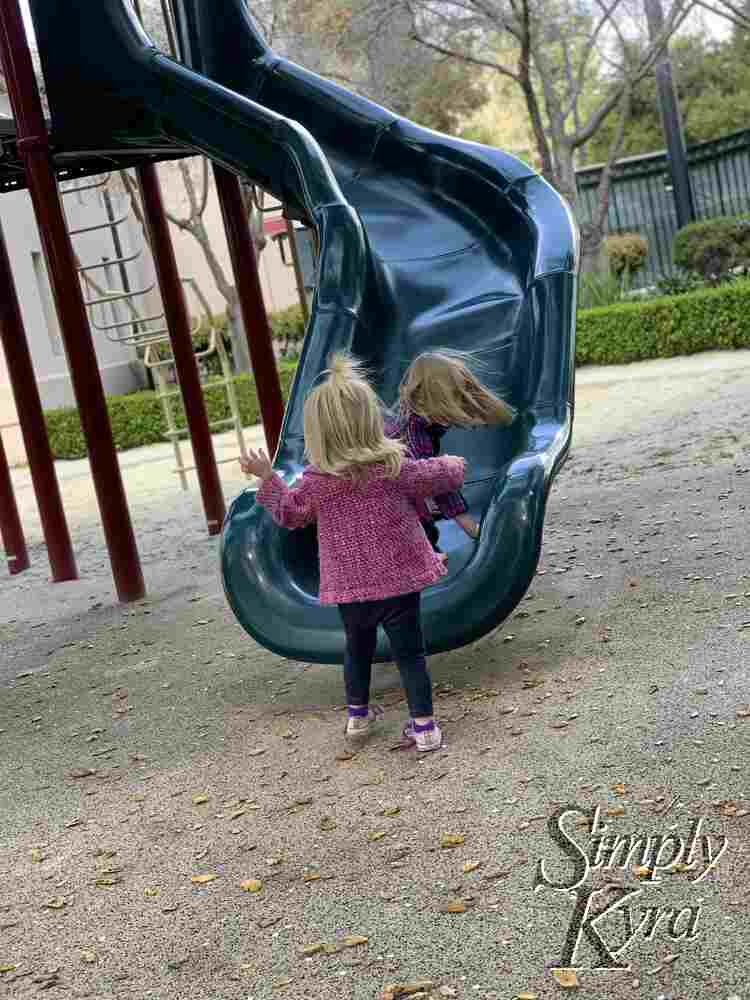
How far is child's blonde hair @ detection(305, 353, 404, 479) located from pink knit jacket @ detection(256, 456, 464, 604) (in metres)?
0.08

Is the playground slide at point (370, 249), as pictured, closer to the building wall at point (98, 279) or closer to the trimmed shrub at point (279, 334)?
the building wall at point (98, 279)

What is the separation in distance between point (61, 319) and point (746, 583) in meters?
3.81

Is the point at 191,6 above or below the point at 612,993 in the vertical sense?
above

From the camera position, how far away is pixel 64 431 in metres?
16.2

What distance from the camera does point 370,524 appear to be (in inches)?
164

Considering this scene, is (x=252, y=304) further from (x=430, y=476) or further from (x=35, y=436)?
(x=430, y=476)

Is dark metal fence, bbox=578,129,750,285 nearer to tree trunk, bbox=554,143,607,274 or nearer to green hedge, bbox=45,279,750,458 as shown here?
tree trunk, bbox=554,143,607,274

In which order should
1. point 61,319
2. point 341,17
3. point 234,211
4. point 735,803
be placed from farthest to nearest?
point 341,17 < point 234,211 < point 61,319 < point 735,803

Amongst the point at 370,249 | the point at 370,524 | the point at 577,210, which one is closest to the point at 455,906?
the point at 370,524

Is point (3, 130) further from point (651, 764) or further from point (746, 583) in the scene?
point (651, 764)

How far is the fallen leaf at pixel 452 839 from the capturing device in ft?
11.5

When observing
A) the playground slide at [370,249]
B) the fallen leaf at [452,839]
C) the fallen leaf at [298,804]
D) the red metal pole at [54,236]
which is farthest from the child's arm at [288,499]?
the red metal pole at [54,236]

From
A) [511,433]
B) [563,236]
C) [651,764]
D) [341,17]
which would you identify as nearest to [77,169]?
[563,236]

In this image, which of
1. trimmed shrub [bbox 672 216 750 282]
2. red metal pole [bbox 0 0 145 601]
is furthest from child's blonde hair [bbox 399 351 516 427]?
trimmed shrub [bbox 672 216 750 282]
